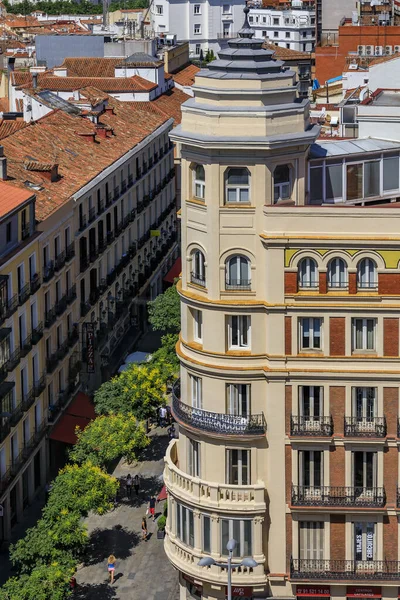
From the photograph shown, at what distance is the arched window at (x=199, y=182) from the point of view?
192 feet

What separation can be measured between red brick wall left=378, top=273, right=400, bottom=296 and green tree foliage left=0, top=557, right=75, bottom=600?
20.6 m

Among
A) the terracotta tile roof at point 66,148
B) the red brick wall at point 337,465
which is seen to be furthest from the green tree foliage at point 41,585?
the terracotta tile roof at point 66,148

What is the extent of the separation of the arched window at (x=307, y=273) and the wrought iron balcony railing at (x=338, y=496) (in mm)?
8448

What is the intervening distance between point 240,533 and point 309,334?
28.9ft

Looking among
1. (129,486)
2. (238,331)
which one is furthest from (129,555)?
(238,331)

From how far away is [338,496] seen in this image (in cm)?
5909

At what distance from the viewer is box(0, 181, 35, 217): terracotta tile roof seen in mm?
80625

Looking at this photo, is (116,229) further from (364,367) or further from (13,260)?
(364,367)

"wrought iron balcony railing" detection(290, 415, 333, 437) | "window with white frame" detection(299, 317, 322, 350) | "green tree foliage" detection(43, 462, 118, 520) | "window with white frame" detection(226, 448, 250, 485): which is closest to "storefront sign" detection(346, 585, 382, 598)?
"window with white frame" detection(226, 448, 250, 485)

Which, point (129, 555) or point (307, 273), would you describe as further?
point (129, 555)

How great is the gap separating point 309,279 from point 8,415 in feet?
87.0

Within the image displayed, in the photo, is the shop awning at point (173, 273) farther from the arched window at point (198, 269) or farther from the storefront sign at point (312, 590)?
the storefront sign at point (312, 590)

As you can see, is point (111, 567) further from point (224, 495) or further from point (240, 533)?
point (224, 495)

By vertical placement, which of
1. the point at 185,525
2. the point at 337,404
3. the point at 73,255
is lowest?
the point at 185,525
